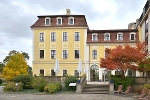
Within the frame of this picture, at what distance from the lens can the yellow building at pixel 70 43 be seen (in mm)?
37875

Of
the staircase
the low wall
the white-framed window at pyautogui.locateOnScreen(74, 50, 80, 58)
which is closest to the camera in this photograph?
the staircase

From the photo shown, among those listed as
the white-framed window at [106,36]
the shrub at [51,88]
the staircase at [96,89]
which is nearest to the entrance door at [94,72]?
the white-framed window at [106,36]

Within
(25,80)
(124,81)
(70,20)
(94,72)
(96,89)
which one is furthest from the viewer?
(70,20)

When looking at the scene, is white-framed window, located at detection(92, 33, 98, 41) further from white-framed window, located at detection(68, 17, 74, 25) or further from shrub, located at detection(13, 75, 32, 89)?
shrub, located at detection(13, 75, 32, 89)

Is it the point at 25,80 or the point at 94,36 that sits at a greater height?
the point at 94,36

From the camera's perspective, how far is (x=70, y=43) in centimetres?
3838

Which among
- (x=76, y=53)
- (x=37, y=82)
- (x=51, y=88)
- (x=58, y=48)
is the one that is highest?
(x=58, y=48)

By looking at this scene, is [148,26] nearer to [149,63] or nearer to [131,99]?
[149,63]

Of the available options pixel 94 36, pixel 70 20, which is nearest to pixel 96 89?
pixel 94 36

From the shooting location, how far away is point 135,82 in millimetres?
21250

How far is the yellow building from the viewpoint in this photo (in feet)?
124

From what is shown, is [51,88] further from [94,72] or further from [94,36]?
[94,36]

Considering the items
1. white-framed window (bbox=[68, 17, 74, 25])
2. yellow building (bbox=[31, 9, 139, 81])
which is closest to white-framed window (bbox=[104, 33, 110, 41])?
yellow building (bbox=[31, 9, 139, 81])

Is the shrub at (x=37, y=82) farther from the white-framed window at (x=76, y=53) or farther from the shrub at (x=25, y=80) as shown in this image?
the white-framed window at (x=76, y=53)
